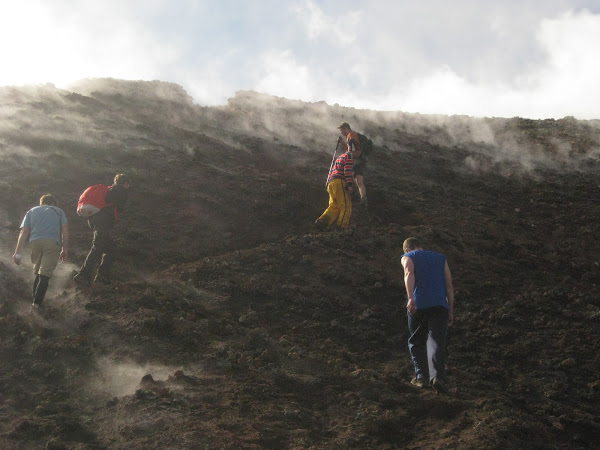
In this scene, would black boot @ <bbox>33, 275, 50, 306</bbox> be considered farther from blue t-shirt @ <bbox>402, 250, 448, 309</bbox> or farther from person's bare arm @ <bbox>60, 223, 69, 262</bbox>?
blue t-shirt @ <bbox>402, 250, 448, 309</bbox>

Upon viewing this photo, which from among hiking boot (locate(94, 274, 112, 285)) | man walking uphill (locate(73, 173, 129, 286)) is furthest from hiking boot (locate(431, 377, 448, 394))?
man walking uphill (locate(73, 173, 129, 286))

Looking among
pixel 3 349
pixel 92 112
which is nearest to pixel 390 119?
pixel 92 112

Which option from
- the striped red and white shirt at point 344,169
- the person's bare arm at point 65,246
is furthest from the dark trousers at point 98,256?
the striped red and white shirt at point 344,169

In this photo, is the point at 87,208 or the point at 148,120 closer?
the point at 87,208

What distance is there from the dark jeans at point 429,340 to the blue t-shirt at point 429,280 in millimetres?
81

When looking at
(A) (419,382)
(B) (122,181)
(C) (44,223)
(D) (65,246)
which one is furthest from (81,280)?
(A) (419,382)

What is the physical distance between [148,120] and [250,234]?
790cm

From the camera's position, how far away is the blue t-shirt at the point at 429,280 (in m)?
6.38

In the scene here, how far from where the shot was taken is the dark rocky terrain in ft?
19.2

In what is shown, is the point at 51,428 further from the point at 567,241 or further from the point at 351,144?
the point at 567,241

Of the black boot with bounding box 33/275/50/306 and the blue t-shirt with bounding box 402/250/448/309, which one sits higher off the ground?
the blue t-shirt with bounding box 402/250/448/309

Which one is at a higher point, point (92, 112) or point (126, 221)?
point (92, 112)

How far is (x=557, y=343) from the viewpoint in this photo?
8227mm

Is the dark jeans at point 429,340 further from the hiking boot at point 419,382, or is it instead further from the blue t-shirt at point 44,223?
the blue t-shirt at point 44,223
